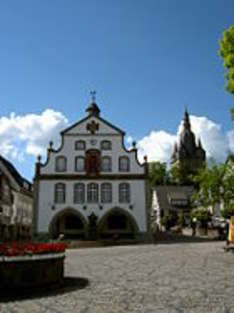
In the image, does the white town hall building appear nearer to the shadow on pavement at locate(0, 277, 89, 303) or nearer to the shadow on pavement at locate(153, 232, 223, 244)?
the shadow on pavement at locate(153, 232, 223, 244)

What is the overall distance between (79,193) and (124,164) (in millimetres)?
5284

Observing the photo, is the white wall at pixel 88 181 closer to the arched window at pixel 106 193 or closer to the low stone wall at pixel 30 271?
the arched window at pixel 106 193

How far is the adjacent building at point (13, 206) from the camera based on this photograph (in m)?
38.7

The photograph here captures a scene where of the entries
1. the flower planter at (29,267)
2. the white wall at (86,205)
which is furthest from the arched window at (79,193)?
the flower planter at (29,267)

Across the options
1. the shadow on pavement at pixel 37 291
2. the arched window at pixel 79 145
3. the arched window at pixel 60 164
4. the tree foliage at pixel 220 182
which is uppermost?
the arched window at pixel 79 145

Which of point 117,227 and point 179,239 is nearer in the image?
point 179,239

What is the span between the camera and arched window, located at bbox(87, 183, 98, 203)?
37.8 m

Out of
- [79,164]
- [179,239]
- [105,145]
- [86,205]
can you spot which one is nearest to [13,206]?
[79,164]

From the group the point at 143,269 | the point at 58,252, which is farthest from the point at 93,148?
the point at 58,252

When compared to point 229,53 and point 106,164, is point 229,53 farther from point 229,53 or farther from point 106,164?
point 106,164

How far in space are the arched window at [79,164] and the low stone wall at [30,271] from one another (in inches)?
1123

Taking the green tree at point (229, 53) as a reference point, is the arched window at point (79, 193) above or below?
below

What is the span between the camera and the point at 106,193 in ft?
125

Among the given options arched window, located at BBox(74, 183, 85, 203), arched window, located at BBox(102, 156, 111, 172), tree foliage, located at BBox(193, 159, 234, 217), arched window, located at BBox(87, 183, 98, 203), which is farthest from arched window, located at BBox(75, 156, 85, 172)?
tree foliage, located at BBox(193, 159, 234, 217)
